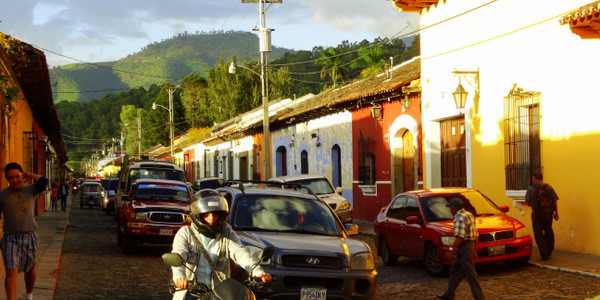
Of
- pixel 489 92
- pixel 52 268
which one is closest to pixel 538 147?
pixel 489 92

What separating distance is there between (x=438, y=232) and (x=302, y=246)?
5191 mm

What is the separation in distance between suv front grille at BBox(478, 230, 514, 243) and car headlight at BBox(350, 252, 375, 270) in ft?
16.4

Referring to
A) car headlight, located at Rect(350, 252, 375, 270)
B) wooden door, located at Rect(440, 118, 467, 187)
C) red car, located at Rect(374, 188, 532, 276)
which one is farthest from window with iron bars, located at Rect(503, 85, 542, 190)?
car headlight, located at Rect(350, 252, 375, 270)

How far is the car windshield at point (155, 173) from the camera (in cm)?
2567

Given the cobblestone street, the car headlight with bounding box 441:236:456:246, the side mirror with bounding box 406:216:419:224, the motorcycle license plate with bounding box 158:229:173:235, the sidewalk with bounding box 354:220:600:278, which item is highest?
the side mirror with bounding box 406:216:419:224

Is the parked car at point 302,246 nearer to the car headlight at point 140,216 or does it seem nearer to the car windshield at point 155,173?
the car headlight at point 140,216

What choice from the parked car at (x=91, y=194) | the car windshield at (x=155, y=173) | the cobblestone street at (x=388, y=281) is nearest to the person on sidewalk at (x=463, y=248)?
the cobblestone street at (x=388, y=281)

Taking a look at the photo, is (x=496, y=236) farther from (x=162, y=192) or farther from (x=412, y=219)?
(x=162, y=192)

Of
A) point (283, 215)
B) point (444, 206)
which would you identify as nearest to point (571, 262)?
point (444, 206)

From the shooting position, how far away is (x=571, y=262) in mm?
13969

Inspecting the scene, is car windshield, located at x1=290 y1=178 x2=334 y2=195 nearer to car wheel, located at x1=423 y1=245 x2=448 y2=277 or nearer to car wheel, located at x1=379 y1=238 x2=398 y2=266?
car wheel, located at x1=379 y1=238 x2=398 y2=266

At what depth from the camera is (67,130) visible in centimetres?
12094

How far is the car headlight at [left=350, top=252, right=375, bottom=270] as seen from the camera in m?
8.45

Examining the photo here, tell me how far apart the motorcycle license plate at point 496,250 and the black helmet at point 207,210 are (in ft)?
28.0
